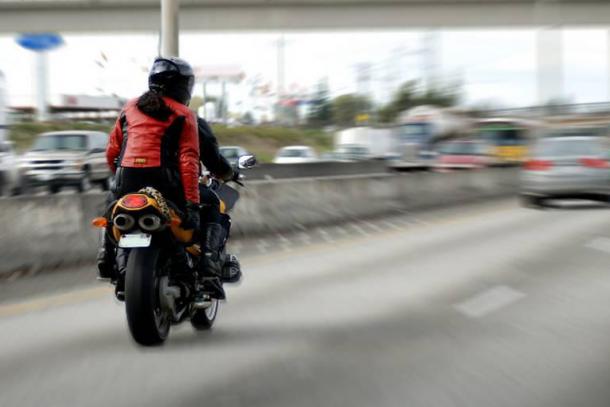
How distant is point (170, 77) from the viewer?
5762 millimetres

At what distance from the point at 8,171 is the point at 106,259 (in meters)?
16.9

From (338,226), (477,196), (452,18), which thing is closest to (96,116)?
(452,18)

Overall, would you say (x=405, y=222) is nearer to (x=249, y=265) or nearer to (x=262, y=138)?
(x=249, y=265)

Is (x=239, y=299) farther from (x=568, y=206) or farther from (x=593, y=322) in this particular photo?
(x=568, y=206)

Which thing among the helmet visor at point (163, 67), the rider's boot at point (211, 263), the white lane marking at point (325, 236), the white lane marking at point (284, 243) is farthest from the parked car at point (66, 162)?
the helmet visor at point (163, 67)

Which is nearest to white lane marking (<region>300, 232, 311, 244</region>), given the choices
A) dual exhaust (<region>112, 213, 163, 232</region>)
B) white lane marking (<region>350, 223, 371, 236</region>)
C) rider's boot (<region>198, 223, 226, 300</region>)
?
white lane marking (<region>350, 223, 371, 236</region>)

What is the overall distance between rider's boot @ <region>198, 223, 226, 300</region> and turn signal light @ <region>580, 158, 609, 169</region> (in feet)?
48.0

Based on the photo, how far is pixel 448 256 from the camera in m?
11.4

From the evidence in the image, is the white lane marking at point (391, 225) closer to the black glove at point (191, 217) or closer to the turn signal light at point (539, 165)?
the turn signal light at point (539, 165)

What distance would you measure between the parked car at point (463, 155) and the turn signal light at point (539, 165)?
16.8m

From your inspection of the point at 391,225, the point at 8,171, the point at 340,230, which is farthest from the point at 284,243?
the point at 8,171

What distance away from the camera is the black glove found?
5.70 m

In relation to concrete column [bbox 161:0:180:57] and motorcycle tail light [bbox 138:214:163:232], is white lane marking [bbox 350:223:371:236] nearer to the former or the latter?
concrete column [bbox 161:0:180:57]

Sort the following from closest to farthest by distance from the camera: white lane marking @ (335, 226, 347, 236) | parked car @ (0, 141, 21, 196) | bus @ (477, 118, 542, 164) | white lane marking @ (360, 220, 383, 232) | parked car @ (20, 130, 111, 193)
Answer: white lane marking @ (335, 226, 347, 236)
white lane marking @ (360, 220, 383, 232)
parked car @ (0, 141, 21, 196)
parked car @ (20, 130, 111, 193)
bus @ (477, 118, 542, 164)
